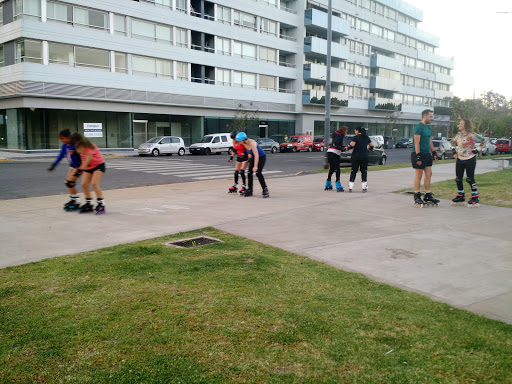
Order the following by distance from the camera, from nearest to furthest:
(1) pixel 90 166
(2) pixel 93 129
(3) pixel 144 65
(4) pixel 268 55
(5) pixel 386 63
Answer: (1) pixel 90 166 < (2) pixel 93 129 < (3) pixel 144 65 < (4) pixel 268 55 < (5) pixel 386 63

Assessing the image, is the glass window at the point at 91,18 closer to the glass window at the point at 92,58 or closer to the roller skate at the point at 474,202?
the glass window at the point at 92,58

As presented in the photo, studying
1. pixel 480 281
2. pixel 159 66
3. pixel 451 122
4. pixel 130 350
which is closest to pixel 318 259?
pixel 480 281

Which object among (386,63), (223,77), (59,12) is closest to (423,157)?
(59,12)

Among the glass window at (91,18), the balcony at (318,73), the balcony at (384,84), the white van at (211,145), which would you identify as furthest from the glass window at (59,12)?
the balcony at (384,84)

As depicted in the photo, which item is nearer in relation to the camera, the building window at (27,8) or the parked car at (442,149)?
the parked car at (442,149)

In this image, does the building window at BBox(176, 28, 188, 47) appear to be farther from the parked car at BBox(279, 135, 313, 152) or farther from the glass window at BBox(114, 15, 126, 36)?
the parked car at BBox(279, 135, 313, 152)

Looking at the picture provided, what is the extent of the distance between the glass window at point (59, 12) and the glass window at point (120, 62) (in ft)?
14.0

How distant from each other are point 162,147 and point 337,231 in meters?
28.6

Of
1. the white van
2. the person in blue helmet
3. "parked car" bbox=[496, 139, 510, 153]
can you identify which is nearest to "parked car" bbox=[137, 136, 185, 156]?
the white van

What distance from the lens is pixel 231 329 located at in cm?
361

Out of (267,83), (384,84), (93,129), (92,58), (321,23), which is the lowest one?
(93,129)

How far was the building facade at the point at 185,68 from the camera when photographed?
33625 millimetres

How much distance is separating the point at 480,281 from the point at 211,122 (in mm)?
42532

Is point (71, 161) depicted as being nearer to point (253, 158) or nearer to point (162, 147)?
point (253, 158)
